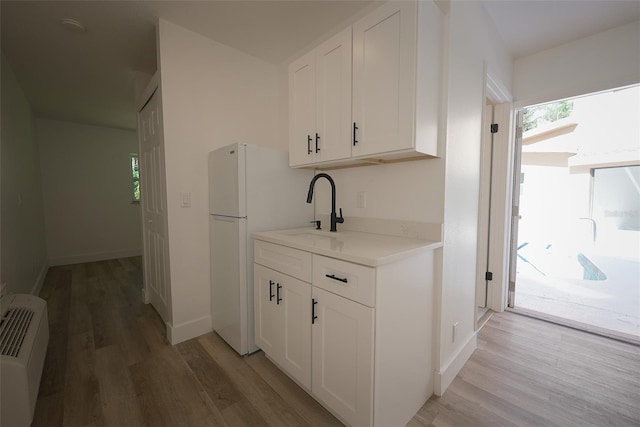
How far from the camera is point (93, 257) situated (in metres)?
4.71

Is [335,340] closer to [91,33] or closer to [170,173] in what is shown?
[170,173]

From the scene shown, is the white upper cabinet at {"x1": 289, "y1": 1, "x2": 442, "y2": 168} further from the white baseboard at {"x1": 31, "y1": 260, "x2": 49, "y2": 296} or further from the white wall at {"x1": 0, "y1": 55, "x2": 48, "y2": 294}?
the white baseboard at {"x1": 31, "y1": 260, "x2": 49, "y2": 296}

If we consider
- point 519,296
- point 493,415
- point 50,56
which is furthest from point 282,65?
point 519,296

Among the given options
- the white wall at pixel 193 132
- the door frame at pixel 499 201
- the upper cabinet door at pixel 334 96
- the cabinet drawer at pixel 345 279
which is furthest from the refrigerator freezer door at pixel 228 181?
the door frame at pixel 499 201

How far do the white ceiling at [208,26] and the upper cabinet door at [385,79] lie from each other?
66cm

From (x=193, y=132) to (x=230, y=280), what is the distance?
1.26 m

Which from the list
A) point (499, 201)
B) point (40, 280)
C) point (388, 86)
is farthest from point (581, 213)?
point (40, 280)

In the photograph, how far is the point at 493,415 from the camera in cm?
136

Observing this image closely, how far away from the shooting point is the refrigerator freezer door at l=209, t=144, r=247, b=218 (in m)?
1.82

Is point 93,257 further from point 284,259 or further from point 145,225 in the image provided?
point 284,259

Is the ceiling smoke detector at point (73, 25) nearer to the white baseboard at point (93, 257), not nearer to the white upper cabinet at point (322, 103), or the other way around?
the white upper cabinet at point (322, 103)

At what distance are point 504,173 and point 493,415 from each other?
2.07m

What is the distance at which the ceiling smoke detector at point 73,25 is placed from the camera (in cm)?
191

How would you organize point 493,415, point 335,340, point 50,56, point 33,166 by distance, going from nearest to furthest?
1. point 335,340
2. point 493,415
3. point 50,56
4. point 33,166
